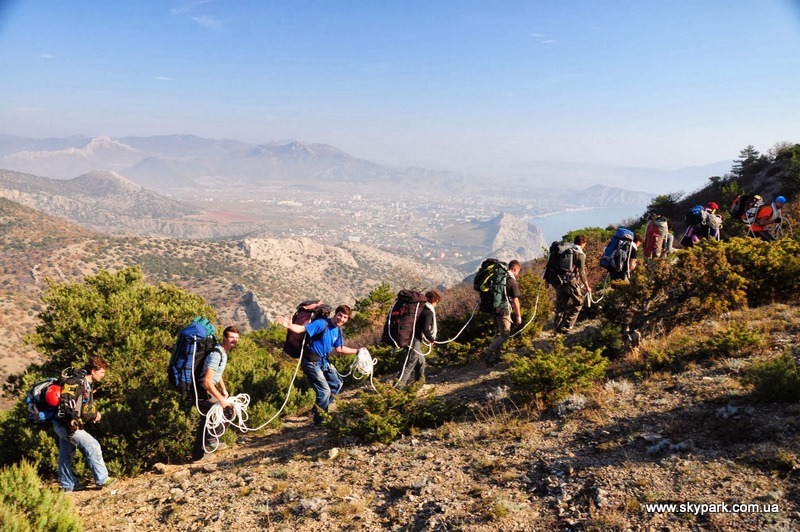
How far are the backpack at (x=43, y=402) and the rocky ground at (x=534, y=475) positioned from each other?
103 cm

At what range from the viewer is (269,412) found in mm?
7109

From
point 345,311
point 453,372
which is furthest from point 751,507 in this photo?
point 453,372

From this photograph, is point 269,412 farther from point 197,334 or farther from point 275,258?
point 275,258

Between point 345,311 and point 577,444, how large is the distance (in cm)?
348

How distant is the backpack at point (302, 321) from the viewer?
644 cm

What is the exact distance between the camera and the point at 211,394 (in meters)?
5.64

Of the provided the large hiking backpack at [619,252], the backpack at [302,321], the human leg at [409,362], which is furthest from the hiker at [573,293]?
the backpack at [302,321]

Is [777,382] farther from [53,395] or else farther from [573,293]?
[53,395]

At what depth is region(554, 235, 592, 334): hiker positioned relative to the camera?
771 centimetres

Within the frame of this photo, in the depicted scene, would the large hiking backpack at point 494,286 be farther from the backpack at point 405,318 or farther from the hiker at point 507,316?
the backpack at point 405,318

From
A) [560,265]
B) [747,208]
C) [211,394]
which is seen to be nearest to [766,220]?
[747,208]

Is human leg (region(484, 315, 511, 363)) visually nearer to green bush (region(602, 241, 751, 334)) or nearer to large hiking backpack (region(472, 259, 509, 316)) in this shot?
large hiking backpack (region(472, 259, 509, 316))

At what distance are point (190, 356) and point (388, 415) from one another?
8.73 feet

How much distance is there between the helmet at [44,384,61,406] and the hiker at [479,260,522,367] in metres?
6.25
